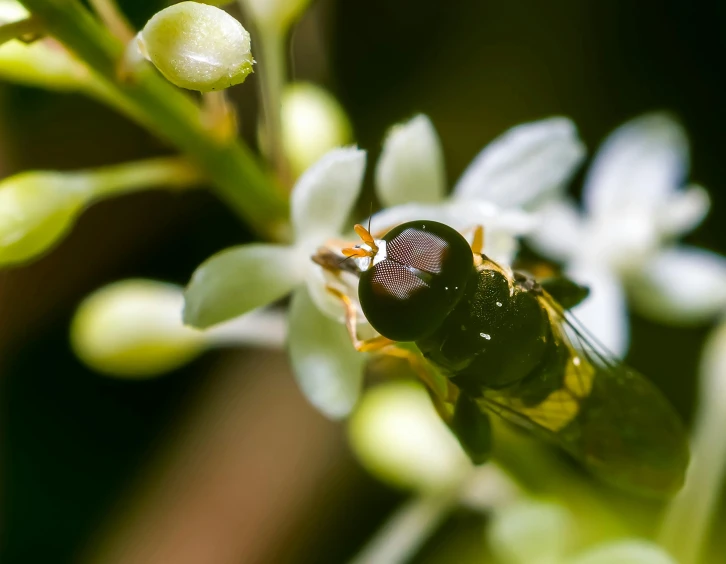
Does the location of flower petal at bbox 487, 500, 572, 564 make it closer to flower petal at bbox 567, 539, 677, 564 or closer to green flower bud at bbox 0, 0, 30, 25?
flower petal at bbox 567, 539, 677, 564

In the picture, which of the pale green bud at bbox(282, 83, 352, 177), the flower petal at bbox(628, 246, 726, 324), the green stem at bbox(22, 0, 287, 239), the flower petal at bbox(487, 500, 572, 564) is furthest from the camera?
the flower petal at bbox(628, 246, 726, 324)

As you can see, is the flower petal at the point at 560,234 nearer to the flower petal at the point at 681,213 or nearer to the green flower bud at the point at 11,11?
the flower petal at the point at 681,213

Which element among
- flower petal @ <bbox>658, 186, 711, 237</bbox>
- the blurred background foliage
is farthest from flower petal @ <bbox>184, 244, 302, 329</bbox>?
the blurred background foliage

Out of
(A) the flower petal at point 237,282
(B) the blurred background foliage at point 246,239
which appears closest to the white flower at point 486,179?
(A) the flower petal at point 237,282

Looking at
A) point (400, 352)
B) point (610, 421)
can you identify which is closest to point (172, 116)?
point (400, 352)

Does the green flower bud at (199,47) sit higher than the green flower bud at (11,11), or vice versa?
the green flower bud at (11,11)
